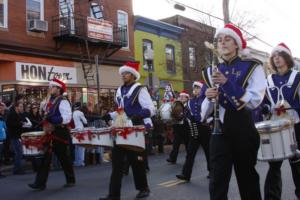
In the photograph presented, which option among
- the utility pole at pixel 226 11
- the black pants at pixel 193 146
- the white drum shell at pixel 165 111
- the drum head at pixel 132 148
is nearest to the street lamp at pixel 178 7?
the utility pole at pixel 226 11

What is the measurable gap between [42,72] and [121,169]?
15.3 metres

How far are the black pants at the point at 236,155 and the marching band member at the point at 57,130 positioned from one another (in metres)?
4.46

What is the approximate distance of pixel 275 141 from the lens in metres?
5.05

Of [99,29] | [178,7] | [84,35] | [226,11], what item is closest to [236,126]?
[178,7]

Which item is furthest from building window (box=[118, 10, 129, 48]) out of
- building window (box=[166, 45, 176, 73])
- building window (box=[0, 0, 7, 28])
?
building window (box=[0, 0, 7, 28])

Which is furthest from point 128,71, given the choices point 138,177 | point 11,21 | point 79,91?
point 79,91

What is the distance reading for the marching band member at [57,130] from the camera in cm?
827

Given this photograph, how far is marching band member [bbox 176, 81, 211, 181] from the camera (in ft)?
28.9

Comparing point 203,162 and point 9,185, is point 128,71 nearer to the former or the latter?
point 9,185

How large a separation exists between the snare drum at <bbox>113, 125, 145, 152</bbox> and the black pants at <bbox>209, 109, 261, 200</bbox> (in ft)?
7.83

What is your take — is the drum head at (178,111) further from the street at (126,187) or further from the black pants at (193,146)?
the black pants at (193,146)

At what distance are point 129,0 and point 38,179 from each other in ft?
65.8

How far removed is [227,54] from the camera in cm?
453

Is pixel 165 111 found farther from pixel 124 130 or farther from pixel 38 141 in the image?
pixel 124 130
